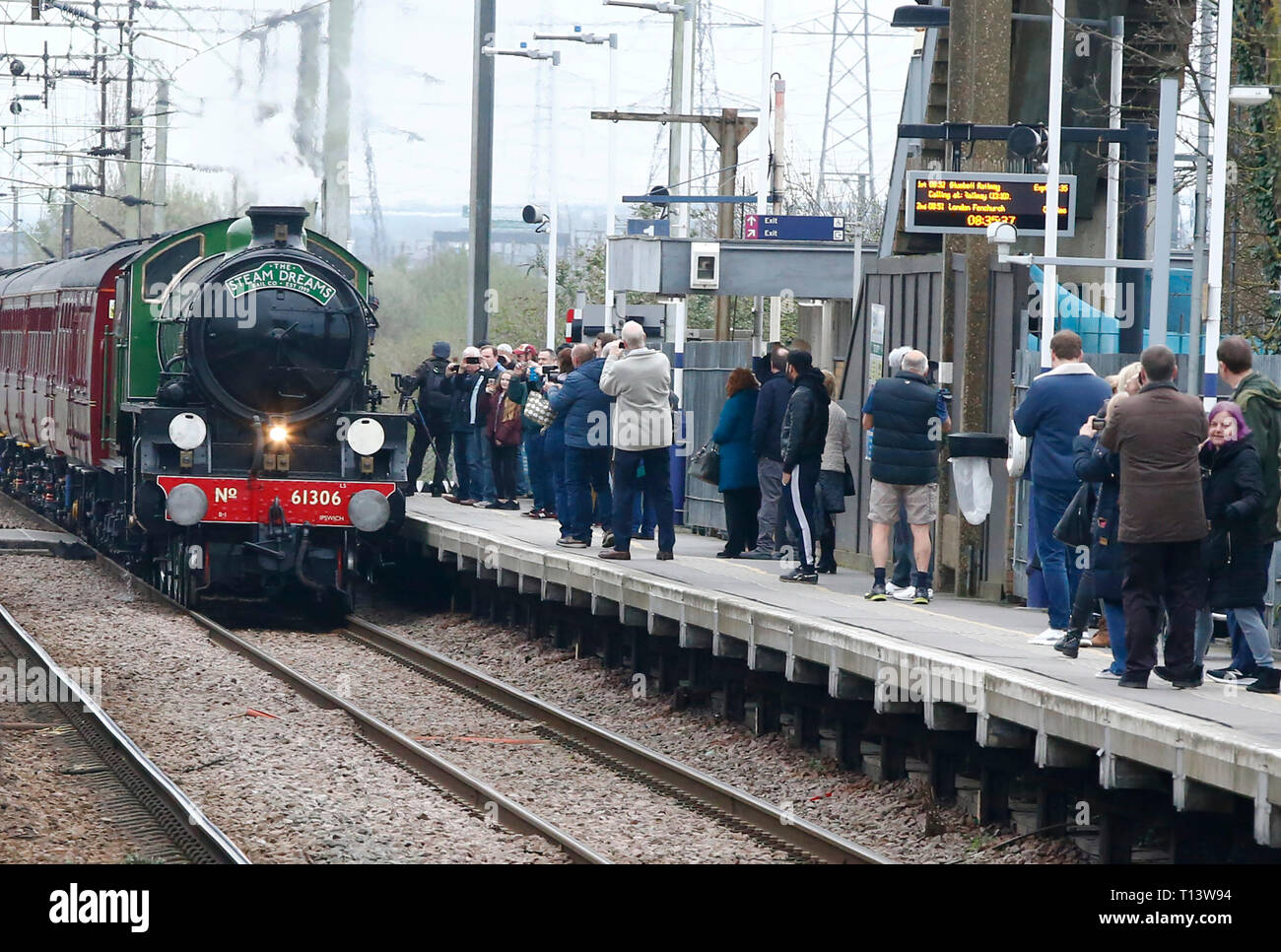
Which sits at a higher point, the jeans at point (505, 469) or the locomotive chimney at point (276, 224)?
the locomotive chimney at point (276, 224)

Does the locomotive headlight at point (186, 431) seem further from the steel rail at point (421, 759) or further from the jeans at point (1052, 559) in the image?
the jeans at point (1052, 559)

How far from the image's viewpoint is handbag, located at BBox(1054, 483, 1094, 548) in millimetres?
10164

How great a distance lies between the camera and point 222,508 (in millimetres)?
17422

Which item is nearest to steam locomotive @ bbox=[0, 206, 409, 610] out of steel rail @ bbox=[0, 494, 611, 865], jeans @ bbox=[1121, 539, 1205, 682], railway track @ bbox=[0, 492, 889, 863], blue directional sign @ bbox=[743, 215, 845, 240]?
steel rail @ bbox=[0, 494, 611, 865]

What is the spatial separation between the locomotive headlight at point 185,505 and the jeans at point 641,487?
13.0 ft

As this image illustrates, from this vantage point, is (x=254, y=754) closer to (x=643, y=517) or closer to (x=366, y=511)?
(x=366, y=511)

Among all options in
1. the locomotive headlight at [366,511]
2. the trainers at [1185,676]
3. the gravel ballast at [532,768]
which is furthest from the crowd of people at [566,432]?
the trainers at [1185,676]

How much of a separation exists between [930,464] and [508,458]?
8912 millimetres

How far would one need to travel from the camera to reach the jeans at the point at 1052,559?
11164 mm

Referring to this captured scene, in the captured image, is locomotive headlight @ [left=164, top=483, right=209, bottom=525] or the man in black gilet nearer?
locomotive headlight @ [left=164, top=483, right=209, bottom=525]

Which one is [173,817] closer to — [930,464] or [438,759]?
[438,759]

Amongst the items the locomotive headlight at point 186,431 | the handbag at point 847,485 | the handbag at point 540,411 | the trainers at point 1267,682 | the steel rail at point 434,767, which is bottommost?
the steel rail at point 434,767

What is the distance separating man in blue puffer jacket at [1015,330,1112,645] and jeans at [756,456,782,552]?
480cm

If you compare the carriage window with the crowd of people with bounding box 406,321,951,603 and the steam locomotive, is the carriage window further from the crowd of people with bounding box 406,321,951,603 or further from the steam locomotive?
the crowd of people with bounding box 406,321,951,603
